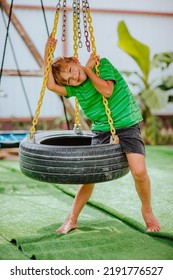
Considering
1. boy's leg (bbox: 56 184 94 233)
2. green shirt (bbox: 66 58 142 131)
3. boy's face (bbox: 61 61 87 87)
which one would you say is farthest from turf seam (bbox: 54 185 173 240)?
boy's face (bbox: 61 61 87 87)

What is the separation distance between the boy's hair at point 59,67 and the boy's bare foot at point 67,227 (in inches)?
32.9

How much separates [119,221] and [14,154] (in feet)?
9.21

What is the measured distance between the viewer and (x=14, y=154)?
547cm

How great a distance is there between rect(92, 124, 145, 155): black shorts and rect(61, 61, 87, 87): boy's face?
1.12ft

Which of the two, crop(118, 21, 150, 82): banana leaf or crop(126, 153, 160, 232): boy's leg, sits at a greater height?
crop(118, 21, 150, 82): banana leaf

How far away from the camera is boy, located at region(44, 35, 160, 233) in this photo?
93.1 inches

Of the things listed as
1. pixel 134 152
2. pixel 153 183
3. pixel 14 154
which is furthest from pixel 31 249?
pixel 14 154

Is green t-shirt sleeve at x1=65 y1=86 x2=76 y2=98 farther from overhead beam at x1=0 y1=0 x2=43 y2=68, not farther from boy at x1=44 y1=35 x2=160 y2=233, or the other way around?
overhead beam at x1=0 y1=0 x2=43 y2=68

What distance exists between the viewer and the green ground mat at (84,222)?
2299 millimetres

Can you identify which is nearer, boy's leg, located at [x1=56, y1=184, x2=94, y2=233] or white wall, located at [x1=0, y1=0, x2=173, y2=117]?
boy's leg, located at [x1=56, y1=184, x2=94, y2=233]

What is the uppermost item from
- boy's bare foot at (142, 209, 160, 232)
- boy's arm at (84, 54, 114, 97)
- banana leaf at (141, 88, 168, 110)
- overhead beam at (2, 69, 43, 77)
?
boy's arm at (84, 54, 114, 97)

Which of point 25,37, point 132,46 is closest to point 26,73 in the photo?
point 25,37

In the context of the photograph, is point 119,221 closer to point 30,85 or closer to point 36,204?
point 36,204

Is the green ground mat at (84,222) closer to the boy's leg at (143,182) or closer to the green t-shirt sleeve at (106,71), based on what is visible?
Answer: the boy's leg at (143,182)
